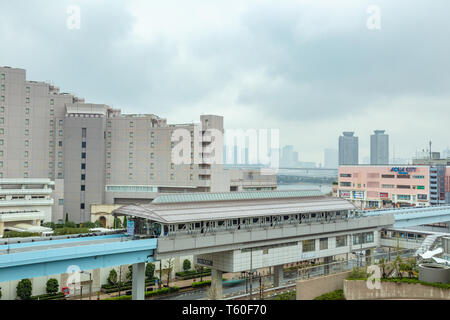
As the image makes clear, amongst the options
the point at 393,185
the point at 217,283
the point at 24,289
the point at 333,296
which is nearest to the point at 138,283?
the point at 217,283

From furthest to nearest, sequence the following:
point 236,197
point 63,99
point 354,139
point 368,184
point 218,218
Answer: point 354,139 < point 368,184 < point 63,99 < point 236,197 < point 218,218

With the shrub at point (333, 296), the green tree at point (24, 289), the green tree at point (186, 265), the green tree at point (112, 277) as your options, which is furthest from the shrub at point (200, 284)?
the shrub at point (333, 296)

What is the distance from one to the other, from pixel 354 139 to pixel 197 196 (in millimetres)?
128233

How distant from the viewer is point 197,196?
26641 millimetres

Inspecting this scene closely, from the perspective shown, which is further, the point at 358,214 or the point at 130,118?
the point at 130,118

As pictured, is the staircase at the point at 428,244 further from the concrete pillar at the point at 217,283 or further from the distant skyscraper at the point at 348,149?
the distant skyscraper at the point at 348,149

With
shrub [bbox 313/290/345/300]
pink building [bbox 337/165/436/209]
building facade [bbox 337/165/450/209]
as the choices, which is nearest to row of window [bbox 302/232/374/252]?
shrub [bbox 313/290/345/300]

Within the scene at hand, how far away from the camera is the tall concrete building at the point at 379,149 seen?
133 metres

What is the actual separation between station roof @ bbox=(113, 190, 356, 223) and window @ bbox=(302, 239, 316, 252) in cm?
223

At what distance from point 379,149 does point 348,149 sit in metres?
10.2
